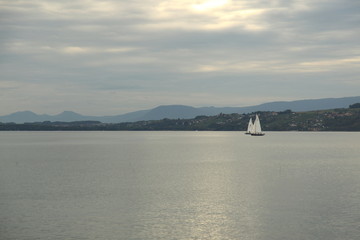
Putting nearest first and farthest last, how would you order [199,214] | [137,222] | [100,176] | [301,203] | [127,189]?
[137,222]
[199,214]
[301,203]
[127,189]
[100,176]

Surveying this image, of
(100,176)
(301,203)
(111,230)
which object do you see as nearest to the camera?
(111,230)

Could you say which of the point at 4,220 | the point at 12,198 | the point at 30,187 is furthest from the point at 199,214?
the point at 30,187

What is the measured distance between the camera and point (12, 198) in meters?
71.8

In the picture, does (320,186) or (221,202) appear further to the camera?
(320,186)

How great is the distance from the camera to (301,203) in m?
66.4

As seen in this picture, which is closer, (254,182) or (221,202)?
(221,202)

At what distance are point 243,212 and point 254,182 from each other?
3309cm

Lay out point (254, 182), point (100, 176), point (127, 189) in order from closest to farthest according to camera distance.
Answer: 1. point (127, 189)
2. point (254, 182)
3. point (100, 176)

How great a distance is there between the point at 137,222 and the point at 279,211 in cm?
2063

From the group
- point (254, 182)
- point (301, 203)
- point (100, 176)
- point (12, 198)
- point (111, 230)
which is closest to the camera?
point (111, 230)

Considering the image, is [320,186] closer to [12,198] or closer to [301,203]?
[301,203]

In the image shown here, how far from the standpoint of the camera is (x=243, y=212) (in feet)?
198

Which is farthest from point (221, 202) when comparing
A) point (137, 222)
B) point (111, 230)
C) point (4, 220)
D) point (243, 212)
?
point (4, 220)

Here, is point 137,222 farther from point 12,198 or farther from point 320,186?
point 320,186
